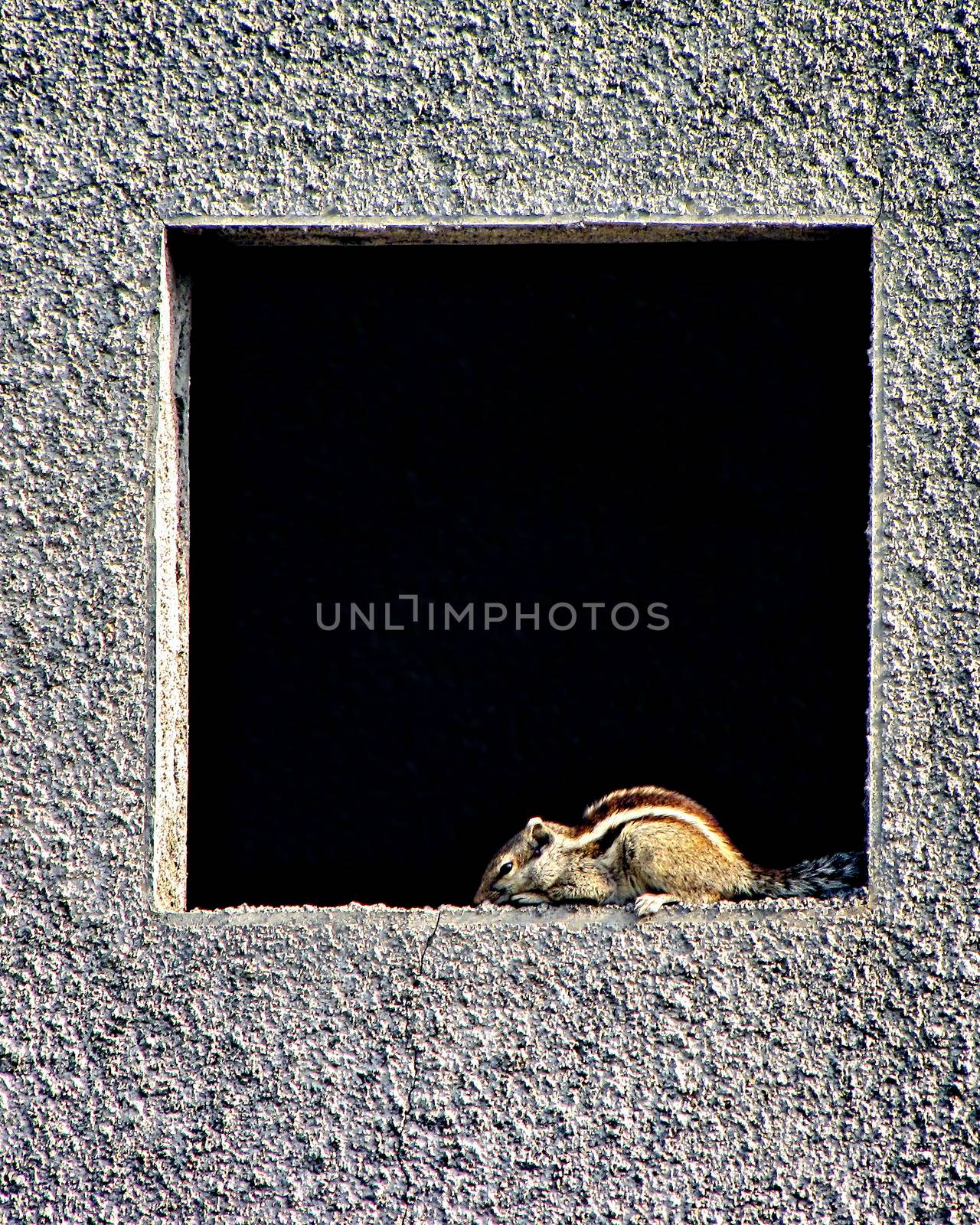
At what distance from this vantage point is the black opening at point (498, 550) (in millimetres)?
2322

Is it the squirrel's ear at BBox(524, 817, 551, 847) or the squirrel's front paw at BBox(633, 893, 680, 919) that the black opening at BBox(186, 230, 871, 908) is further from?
the squirrel's front paw at BBox(633, 893, 680, 919)

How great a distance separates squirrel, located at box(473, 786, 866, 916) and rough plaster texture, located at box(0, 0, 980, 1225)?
0.10 meters

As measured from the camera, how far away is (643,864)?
209cm

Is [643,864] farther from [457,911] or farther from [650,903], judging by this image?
[457,911]

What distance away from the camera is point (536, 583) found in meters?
2.38

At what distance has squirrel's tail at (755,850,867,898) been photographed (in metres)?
2.04

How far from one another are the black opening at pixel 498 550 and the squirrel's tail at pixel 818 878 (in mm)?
207

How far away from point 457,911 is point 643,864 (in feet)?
1.22

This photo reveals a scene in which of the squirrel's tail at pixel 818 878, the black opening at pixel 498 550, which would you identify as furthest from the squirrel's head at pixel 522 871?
the squirrel's tail at pixel 818 878

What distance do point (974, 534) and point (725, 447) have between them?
22.3 inches

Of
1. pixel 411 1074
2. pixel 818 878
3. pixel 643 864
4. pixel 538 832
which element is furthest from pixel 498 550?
pixel 411 1074

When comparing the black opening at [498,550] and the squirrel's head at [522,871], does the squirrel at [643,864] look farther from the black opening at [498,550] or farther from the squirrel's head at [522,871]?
the black opening at [498,550]

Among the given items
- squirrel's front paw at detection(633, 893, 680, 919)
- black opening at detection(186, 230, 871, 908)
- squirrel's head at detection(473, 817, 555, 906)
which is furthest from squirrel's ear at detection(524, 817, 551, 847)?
squirrel's front paw at detection(633, 893, 680, 919)

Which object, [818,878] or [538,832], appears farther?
[538,832]
